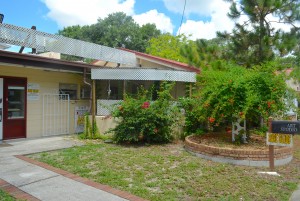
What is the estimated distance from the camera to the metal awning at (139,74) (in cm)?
1002

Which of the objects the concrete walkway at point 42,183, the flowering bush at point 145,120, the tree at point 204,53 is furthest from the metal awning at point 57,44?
the concrete walkway at point 42,183

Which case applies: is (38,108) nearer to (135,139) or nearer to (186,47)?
(135,139)

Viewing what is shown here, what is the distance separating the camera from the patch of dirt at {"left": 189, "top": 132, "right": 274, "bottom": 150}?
25.3 feet

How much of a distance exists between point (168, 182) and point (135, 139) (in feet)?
11.8

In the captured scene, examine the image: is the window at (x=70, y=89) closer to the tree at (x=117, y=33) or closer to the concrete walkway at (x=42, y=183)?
the concrete walkway at (x=42, y=183)

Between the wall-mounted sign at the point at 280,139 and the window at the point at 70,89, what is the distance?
7907mm

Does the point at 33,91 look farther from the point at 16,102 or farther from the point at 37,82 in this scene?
the point at 16,102

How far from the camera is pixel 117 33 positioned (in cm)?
3728

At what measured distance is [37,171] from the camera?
5.96 m

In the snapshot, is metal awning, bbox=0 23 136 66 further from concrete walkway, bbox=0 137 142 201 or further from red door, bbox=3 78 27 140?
concrete walkway, bbox=0 137 142 201

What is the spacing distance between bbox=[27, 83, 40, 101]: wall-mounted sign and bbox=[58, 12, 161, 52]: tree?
2764 centimetres

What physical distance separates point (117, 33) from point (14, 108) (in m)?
28.9

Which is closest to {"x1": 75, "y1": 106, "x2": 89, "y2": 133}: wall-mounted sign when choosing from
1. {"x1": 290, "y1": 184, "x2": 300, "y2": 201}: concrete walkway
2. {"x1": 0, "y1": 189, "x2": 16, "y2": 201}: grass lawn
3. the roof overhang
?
the roof overhang

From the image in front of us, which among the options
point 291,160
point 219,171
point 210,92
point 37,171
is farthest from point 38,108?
point 291,160
